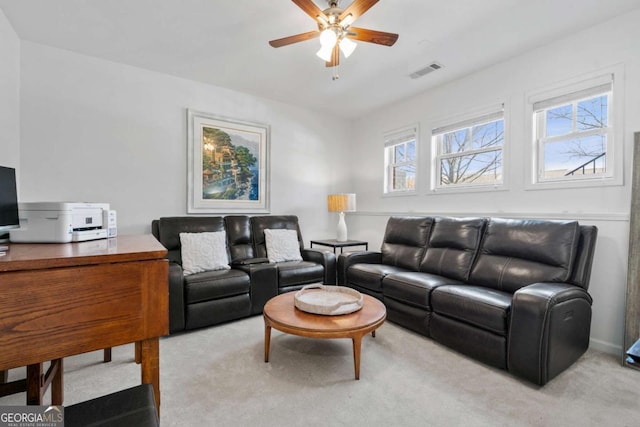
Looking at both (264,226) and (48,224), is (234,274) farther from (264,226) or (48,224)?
(48,224)

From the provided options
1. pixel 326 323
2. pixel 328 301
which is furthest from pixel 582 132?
pixel 326 323

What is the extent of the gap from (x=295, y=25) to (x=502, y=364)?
296cm

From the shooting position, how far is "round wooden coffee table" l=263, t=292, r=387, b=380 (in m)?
1.89

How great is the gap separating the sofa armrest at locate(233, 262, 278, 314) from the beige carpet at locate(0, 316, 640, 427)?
0.64 meters

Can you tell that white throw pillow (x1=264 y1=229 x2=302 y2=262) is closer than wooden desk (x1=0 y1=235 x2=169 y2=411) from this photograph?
No

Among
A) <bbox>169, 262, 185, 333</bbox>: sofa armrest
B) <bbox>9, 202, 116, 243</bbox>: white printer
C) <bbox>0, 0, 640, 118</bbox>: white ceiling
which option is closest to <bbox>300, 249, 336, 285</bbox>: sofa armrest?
<bbox>169, 262, 185, 333</bbox>: sofa armrest

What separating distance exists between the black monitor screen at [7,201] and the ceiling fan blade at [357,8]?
202cm

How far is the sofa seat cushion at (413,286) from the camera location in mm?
2539

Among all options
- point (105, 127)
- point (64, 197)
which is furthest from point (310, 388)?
point (105, 127)

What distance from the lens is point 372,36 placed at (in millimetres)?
2199

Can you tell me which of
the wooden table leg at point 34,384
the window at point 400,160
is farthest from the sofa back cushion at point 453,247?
the wooden table leg at point 34,384

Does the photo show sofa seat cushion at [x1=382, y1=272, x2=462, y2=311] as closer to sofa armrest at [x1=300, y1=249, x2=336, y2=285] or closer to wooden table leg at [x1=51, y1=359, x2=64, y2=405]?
sofa armrest at [x1=300, y1=249, x2=336, y2=285]

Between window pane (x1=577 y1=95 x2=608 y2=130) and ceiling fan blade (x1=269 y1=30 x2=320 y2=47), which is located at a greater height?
ceiling fan blade (x1=269 y1=30 x2=320 y2=47)

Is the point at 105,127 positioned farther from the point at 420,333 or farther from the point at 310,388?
the point at 420,333
